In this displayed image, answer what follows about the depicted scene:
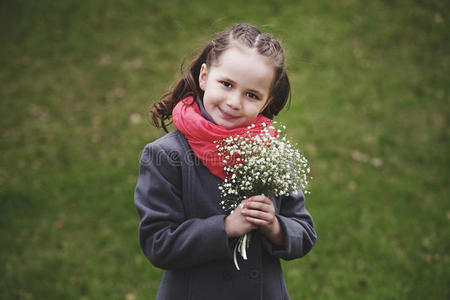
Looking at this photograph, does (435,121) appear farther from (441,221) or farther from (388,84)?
(441,221)

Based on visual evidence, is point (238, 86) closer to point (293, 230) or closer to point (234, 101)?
point (234, 101)

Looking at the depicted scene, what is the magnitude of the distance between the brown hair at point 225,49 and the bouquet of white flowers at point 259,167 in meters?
0.41

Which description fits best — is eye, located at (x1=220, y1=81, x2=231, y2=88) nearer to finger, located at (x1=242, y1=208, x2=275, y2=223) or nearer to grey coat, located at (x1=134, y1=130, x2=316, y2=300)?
grey coat, located at (x1=134, y1=130, x2=316, y2=300)

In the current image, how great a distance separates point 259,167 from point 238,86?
0.46 m

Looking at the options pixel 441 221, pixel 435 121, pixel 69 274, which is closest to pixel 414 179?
pixel 441 221

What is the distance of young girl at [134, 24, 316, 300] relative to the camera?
6.24 feet

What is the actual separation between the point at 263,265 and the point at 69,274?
307 cm

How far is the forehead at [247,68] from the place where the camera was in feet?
6.27

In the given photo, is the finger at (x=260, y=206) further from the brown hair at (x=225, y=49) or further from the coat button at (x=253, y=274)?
the brown hair at (x=225, y=49)

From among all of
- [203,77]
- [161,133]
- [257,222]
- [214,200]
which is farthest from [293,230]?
[161,133]

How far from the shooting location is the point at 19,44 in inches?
307

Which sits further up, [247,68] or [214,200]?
[247,68]

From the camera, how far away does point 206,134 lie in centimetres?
195

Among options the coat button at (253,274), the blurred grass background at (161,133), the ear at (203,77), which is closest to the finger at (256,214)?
the coat button at (253,274)
